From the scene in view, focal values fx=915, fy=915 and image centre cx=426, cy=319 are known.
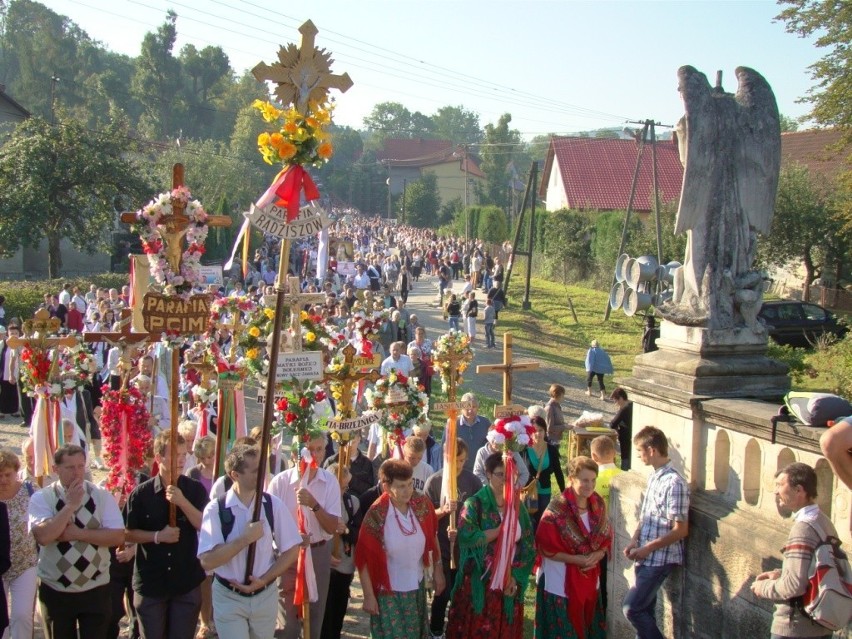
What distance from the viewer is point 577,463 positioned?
6391 millimetres

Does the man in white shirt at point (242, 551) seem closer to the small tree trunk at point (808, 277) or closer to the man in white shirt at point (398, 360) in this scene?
the man in white shirt at point (398, 360)

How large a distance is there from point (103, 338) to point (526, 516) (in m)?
3.61

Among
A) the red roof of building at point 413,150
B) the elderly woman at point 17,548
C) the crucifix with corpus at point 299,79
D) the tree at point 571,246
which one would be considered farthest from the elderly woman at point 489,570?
the red roof of building at point 413,150

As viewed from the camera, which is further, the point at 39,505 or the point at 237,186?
the point at 237,186

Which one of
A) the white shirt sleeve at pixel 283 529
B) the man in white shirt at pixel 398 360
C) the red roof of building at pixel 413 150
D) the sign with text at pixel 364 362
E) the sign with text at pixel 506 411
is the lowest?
the white shirt sleeve at pixel 283 529

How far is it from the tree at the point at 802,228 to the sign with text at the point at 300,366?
28802mm

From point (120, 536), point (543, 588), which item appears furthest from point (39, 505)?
point (543, 588)

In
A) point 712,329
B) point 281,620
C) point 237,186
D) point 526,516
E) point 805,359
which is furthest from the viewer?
point 237,186

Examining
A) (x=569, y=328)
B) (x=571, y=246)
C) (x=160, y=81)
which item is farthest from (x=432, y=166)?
(x=569, y=328)

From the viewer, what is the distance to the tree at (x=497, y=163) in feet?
274

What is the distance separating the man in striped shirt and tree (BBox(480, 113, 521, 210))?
74.5 meters

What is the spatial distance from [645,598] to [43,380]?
18.7ft

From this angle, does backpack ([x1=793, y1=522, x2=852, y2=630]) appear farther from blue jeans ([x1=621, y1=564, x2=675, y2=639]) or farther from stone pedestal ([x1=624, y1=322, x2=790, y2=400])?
stone pedestal ([x1=624, y1=322, x2=790, y2=400])

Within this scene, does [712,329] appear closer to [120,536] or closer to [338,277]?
[120,536]
